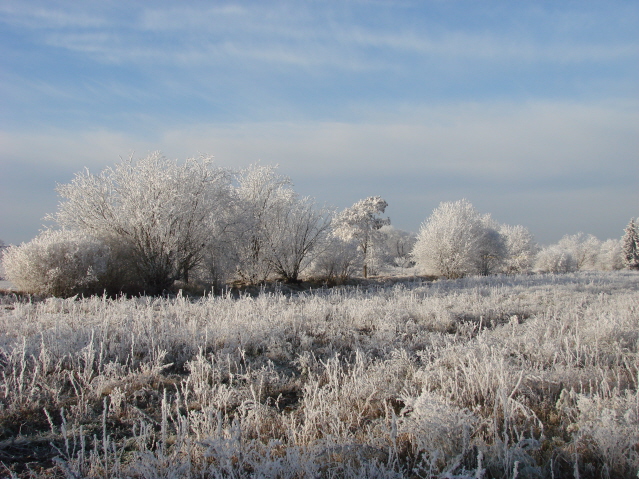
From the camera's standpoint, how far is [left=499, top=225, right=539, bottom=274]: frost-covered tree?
48088mm

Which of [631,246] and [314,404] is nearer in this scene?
[314,404]

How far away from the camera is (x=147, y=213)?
1581 cm

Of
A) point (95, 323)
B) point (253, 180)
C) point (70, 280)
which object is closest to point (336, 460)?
point (95, 323)

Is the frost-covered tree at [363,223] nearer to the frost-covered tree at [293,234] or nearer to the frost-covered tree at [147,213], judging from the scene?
the frost-covered tree at [293,234]

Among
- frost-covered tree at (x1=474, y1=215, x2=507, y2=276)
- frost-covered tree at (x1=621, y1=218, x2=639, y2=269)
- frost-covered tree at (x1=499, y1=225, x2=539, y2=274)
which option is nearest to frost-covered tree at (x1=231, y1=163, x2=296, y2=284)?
frost-covered tree at (x1=474, y1=215, x2=507, y2=276)

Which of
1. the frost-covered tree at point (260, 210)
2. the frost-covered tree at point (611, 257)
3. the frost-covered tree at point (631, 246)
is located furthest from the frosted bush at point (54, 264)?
the frost-covered tree at point (611, 257)

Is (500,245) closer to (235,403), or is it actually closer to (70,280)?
(70,280)

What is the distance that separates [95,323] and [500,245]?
38082mm

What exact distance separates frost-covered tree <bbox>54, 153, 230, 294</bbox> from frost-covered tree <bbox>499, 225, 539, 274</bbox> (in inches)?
1632

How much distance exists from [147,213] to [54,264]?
12.2 ft

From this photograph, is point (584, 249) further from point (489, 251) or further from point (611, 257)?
point (489, 251)

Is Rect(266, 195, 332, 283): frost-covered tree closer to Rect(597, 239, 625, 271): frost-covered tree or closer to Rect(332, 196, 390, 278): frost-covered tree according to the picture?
Rect(332, 196, 390, 278): frost-covered tree

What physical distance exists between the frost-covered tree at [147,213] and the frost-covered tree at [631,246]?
60.2 m

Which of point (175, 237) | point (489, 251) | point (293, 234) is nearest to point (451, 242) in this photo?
point (489, 251)
